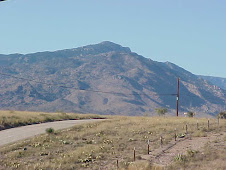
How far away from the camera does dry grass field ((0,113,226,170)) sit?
21125 mm

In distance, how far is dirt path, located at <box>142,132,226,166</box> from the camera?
73.2 ft

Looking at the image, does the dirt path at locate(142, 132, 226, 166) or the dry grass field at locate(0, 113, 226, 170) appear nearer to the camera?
the dry grass field at locate(0, 113, 226, 170)

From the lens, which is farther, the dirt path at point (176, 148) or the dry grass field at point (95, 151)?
the dirt path at point (176, 148)

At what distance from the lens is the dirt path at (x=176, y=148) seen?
22.3 m

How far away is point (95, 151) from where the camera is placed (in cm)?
2538

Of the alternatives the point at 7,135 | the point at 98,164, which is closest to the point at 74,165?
the point at 98,164

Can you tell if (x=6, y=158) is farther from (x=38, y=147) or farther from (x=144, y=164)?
(x=144, y=164)

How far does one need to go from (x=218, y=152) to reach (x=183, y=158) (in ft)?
9.23

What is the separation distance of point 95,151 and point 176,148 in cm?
554

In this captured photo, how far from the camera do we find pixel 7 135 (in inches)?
1331

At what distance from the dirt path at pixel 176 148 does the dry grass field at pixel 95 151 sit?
66cm

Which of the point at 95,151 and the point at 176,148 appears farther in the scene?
the point at 176,148

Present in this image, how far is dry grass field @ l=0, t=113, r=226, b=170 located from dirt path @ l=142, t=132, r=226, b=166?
66cm

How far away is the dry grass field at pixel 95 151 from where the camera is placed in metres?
21.1
